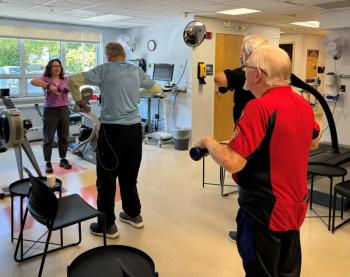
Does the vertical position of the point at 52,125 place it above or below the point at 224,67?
below

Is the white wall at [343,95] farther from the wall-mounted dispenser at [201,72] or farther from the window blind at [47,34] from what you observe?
the window blind at [47,34]

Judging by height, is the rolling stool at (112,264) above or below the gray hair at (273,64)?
below

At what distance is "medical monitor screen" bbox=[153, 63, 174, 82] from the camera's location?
677 cm

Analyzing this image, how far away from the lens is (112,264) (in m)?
1.68

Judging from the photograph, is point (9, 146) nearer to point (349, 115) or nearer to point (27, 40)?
point (27, 40)

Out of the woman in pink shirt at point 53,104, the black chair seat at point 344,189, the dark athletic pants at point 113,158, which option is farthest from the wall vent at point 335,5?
the woman in pink shirt at point 53,104

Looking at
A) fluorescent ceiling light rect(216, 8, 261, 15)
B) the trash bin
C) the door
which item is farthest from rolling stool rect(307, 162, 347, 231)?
the door

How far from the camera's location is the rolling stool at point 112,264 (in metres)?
1.62

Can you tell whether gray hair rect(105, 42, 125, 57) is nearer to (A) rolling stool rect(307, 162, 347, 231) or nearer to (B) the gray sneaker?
(B) the gray sneaker

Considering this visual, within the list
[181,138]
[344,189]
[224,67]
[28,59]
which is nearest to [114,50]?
[344,189]

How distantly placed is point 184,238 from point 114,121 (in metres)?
1.15

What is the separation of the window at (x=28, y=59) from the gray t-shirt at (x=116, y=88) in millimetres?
4663

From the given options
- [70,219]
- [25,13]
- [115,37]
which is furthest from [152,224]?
[115,37]

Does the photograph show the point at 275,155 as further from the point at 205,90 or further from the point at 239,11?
the point at 205,90
